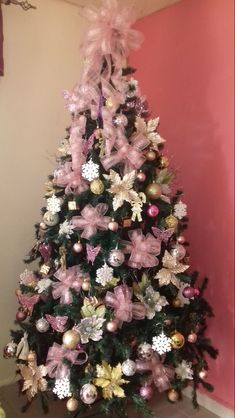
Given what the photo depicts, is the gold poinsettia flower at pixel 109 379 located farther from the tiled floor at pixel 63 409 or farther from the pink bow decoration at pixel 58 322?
the tiled floor at pixel 63 409

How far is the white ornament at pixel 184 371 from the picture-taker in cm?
150

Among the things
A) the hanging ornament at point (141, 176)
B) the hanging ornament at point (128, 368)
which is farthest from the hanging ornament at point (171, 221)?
the hanging ornament at point (128, 368)

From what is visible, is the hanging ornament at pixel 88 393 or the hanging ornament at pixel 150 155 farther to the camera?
the hanging ornament at pixel 150 155

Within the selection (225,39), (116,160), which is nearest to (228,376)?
(116,160)

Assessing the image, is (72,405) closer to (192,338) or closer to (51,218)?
(192,338)

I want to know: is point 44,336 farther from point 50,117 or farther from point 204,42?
point 204,42

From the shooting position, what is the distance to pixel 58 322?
4.65 ft

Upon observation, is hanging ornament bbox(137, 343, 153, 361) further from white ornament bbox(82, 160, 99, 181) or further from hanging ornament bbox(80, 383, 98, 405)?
white ornament bbox(82, 160, 99, 181)

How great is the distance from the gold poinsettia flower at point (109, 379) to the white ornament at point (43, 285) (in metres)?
0.35

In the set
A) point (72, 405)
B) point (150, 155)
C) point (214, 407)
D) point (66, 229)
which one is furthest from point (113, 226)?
point (214, 407)

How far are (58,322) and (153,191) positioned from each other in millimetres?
592

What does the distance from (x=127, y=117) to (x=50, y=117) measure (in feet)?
2.34

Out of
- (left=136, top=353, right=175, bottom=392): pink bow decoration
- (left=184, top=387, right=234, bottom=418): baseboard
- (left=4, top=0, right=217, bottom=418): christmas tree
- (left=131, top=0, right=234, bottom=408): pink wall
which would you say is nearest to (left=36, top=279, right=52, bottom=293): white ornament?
(left=4, top=0, right=217, bottom=418): christmas tree

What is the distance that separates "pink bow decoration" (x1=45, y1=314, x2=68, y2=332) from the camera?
141 cm
